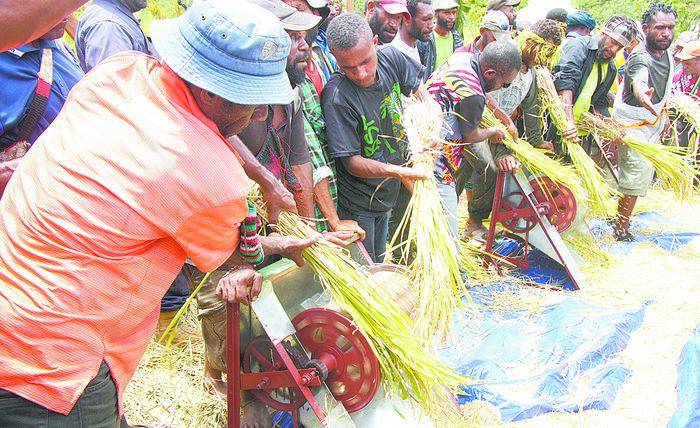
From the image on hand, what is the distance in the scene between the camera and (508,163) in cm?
432

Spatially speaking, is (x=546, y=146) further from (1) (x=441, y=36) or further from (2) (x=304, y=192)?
(2) (x=304, y=192)

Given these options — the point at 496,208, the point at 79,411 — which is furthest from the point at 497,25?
the point at 79,411

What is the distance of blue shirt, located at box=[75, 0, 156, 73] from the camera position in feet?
9.02

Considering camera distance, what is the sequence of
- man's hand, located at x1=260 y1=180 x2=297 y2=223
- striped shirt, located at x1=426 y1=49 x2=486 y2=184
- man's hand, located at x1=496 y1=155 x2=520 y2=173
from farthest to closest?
man's hand, located at x1=496 y1=155 x2=520 y2=173
striped shirt, located at x1=426 y1=49 x2=486 y2=184
man's hand, located at x1=260 y1=180 x2=297 y2=223

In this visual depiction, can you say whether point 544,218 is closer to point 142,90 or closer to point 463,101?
point 463,101

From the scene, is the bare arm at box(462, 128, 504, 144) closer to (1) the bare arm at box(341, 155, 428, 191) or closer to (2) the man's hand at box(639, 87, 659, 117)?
(1) the bare arm at box(341, 155, 428, 191)

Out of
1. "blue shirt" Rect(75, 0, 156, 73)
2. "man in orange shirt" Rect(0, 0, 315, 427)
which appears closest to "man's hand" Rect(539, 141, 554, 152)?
"blue shirt" Rect(75, 0, 156, 73)

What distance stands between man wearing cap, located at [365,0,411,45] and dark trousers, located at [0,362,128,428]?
3421 mm

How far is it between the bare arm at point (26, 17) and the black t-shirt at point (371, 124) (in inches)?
84.2

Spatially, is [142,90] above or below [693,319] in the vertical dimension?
above

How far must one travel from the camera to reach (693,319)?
3951 millimetres

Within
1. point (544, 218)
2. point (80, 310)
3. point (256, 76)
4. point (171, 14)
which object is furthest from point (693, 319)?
point (171, 14)

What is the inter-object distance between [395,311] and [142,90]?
1332mm

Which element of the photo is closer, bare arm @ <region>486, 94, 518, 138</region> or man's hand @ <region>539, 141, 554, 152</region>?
bare arm @ <region>486, 94, 518, 138</region>
